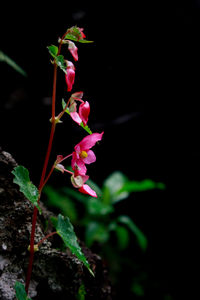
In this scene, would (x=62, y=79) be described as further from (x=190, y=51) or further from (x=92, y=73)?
(x=190, y=51)

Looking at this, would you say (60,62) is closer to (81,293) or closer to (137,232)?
(81,293)

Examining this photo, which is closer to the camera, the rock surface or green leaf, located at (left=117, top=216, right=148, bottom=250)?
the rock surface

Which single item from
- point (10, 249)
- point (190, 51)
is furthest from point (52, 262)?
point (190, 51)

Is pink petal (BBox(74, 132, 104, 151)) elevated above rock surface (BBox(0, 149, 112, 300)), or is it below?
above

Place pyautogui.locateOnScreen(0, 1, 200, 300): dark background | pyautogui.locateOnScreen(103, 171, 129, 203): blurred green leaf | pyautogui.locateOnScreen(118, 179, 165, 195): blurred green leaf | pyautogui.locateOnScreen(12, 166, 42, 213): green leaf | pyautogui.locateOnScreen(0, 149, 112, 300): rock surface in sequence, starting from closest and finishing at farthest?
pyautogui.locateOnScreen(12, 166, 42, 213): green leaf → pyautogui.locateOnScreen(0, 149, 112, 300): rock surface → pyautogui.locateOnScreen(0, 1, 200, 300): dark background → pyautogui.locateOnScreen(118, 179, 165, 195): blurred green leaf → pyautogui.locateOnScreen(103, 171, 129, 203): blurred green leaf

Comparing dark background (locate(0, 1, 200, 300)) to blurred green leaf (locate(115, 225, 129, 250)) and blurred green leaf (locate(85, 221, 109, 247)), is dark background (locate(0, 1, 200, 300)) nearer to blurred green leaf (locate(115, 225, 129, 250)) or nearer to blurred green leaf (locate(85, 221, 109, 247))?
blurred green leaf (locate(115, 225, 129, 250))

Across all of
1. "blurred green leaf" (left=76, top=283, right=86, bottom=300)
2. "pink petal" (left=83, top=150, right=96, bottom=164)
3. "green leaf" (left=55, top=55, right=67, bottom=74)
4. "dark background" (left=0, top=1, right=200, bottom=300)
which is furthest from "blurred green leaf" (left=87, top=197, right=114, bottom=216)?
"green leaf" (left=55, top=55, right=67, bottom=74)
